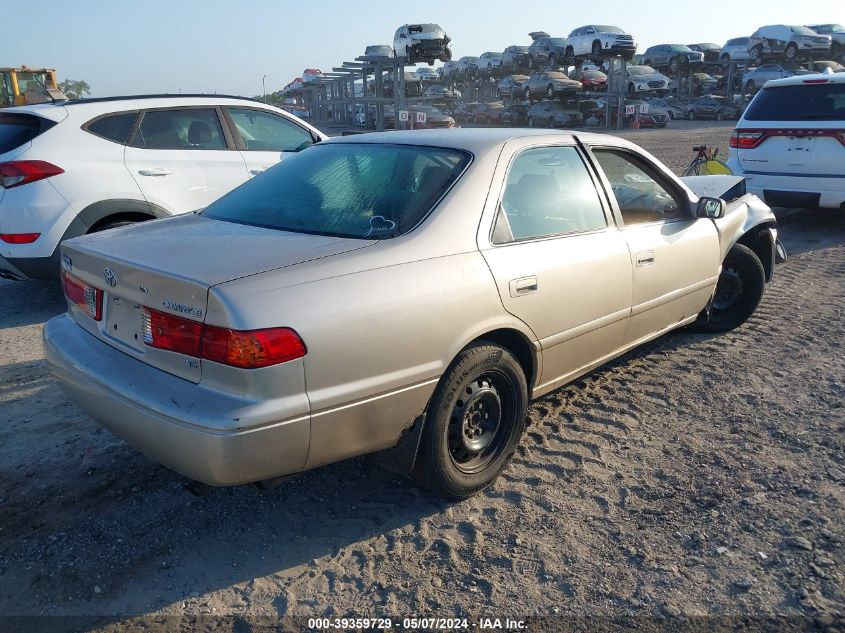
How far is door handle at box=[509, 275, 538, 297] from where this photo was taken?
3.13 m

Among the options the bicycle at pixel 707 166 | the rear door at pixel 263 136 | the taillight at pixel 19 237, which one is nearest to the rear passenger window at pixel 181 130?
the rear door at pixel 263 136

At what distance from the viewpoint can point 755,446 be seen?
364 cm

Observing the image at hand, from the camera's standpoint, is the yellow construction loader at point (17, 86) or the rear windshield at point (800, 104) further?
the yellow construction loader at point (17, 86)

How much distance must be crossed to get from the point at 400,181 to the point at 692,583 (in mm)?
2103

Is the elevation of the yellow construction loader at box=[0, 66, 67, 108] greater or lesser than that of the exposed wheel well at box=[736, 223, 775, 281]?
greater

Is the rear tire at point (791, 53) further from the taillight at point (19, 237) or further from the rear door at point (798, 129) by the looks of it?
the taillight at point (19, 237)

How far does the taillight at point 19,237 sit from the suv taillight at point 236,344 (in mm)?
3607

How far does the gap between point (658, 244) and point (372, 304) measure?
2203 mm

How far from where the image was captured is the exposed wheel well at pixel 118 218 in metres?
5.74

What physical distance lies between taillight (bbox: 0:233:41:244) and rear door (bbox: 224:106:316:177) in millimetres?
1990

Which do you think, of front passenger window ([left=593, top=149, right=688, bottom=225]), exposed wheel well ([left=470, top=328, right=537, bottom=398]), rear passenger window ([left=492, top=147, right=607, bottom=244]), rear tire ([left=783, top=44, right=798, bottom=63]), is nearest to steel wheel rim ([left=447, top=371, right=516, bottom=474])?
exposed wheel well ([left=470, top=328, right=537, bottom=398])

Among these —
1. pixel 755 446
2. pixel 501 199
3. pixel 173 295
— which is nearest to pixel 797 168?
pixel 755 446

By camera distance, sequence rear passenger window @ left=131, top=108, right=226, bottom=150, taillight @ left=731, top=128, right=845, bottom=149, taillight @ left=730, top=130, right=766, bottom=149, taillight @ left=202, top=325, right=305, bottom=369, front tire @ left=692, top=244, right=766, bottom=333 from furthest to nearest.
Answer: taillight @ left=730, top=130, right=766, bottom=149 → taillight @ left=731, top=128, right=845, bottom=149 → rear passenger window @ left=131, top=108, right=226, bottom=150 → front tire @ left=692, top=244, right=766, bottom=333 → taillight @ left=202, top=325, right=305, bottom=369

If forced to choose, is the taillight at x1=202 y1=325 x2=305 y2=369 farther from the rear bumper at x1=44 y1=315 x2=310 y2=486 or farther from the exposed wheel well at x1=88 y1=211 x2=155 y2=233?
the exposed wheel well at x1=88 y1=211 x2=155 y2=233
